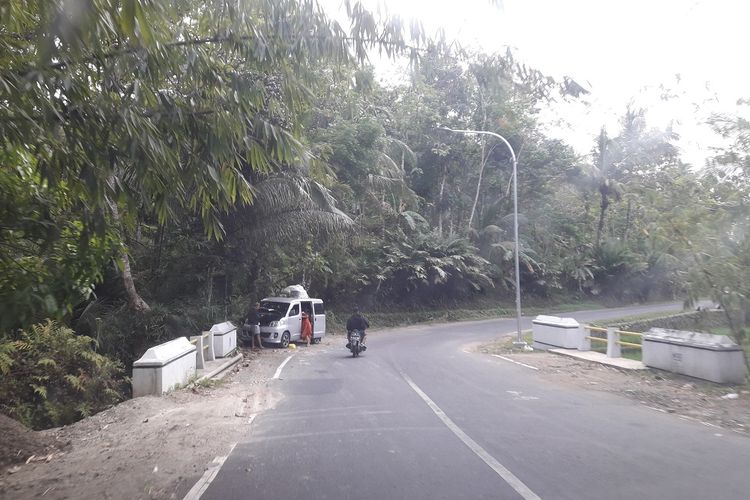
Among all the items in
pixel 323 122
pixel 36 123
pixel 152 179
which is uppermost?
pixel 323 122

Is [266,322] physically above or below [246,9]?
below

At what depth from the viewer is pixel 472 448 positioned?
7.54m

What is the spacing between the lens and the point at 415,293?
127ft

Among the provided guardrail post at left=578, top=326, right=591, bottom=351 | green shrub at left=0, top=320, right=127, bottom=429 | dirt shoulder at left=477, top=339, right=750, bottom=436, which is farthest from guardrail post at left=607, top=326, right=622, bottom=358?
green shrub at left=0, top=320, right=127, bottom=429

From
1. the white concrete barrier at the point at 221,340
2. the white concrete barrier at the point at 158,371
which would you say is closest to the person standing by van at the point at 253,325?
the white concrete barrier at the point at 221,340

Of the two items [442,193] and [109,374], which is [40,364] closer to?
[109,374]

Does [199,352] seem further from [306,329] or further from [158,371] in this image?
[306,329]

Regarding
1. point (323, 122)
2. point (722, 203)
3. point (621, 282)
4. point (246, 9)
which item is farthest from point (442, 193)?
point (246, 9)

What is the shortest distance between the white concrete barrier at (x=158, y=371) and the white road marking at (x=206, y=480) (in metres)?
4.27

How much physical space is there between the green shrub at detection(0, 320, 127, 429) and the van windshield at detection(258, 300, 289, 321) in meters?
8.60

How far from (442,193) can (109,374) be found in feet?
94.0

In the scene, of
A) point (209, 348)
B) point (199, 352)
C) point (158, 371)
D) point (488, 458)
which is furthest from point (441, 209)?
point (488, 458)

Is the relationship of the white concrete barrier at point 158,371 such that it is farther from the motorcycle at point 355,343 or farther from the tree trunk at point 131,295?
the motorcycle at point 355,343

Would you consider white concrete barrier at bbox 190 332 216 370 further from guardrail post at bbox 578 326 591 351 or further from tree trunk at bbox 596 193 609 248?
tree trunk at bbox 596 193 609 248
